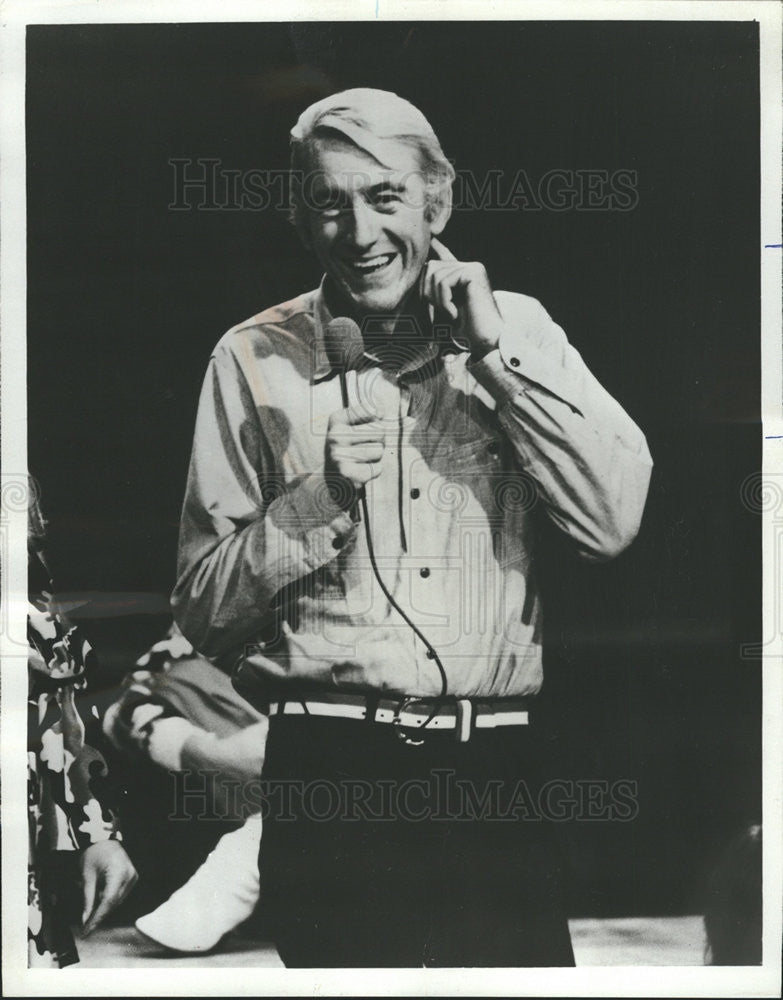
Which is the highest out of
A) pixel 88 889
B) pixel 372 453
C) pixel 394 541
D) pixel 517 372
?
pixel 517 372

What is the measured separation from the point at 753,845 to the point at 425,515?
724 mm

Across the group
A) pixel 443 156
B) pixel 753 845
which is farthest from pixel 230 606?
pixel 753 845

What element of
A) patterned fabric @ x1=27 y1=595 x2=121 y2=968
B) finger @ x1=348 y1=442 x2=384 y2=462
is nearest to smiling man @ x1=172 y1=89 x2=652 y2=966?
finger @ x1=348 y1=442 x2=384 y2=462

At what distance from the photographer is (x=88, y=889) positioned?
4.48 ft

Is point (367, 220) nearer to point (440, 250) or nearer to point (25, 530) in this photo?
point (440, 250)

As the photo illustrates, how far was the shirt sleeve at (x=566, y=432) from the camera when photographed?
1.35 m

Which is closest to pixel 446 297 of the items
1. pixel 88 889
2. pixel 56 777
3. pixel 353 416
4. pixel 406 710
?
pixel 353 416

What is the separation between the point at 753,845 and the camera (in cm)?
137

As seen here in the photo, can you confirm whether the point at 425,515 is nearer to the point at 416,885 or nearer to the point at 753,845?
the point at 416,885

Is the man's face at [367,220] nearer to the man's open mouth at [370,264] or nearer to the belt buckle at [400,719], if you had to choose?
the man's open mouth at [370,264]

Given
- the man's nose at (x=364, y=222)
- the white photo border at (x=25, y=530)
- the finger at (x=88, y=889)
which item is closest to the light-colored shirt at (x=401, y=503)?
the man's nose at (x=364, y=222)

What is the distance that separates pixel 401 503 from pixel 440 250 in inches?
15.7

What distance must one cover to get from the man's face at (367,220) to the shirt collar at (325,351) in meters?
0.04

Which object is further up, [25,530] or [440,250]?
[440,250]
